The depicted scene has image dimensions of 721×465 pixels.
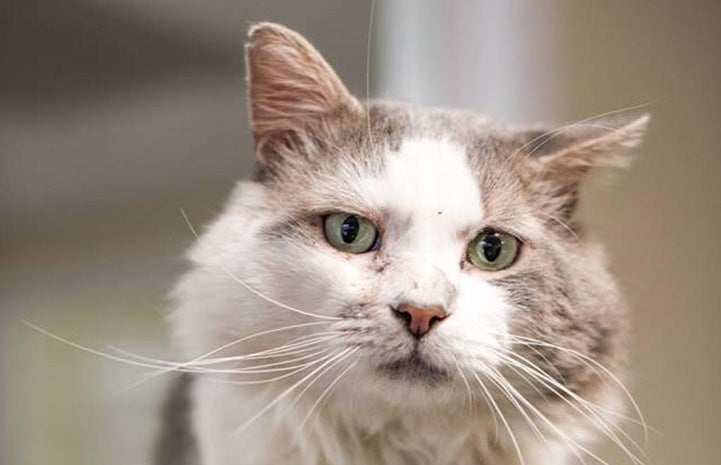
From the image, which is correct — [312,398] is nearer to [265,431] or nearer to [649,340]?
[265,431]

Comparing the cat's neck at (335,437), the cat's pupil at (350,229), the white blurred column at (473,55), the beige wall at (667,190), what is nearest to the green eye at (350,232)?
the cat's pupil at (350,229)

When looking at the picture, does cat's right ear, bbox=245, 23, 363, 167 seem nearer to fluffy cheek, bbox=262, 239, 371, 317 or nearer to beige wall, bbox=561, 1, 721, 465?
fluffy cheek, bbox=262, 239, 371, 317

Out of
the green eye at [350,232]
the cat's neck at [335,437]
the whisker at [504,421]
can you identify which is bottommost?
the cat's neck at [335,437]

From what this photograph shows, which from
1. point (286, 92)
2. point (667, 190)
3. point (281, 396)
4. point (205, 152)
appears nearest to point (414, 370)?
point (281, 396)

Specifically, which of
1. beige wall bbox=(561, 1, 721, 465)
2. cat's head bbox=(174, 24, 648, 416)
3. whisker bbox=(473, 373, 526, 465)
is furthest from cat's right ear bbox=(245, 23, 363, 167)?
beige wall bbox=(561, 1, 721, 465)

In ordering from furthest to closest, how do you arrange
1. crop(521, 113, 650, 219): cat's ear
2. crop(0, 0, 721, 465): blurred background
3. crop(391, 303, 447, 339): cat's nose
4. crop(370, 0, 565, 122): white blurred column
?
crop(370, 0, 565, 122): white blurred column → crop(0, 0, 721, 465): blurred background → crop(521, 113, 650, 219): cat's ear → crop(391, 303, 447, 339): cat's nose

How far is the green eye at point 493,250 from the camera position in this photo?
79cm

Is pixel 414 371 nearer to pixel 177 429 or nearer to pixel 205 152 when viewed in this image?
pixel 177 429

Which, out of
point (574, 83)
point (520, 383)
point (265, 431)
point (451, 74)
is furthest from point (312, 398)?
point (574, 83)

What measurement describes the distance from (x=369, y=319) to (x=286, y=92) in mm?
207

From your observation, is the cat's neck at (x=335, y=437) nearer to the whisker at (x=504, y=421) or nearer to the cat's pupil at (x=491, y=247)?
the whisker at (x=504, y=421)

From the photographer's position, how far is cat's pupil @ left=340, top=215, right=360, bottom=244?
2.59 feet

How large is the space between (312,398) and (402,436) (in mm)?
77

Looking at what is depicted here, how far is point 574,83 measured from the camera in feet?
4.01
